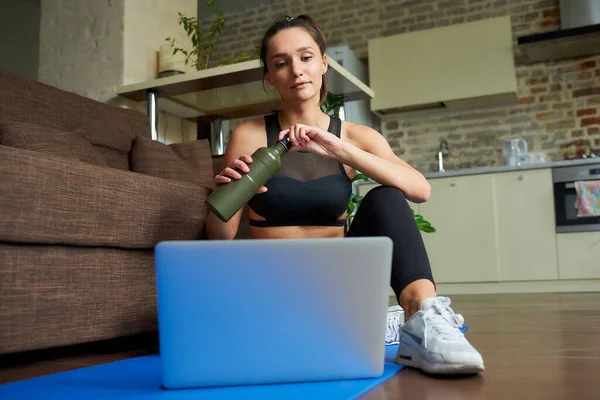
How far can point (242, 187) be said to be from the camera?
1169 millimetres

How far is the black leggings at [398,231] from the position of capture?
1.22m

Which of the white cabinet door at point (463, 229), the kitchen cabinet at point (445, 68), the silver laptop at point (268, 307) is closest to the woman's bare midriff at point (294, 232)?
the silver laptop at point (268, 307)

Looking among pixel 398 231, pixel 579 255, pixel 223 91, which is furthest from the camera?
pixel 579 255

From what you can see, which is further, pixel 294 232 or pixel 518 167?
pixel 518 167

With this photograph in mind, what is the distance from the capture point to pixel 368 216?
1.33 meters

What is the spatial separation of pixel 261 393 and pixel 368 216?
53 cm

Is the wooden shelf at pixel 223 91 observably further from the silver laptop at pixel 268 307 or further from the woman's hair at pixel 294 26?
the silver laptop at pixel 268 307

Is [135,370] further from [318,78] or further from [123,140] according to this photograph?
[123,140]

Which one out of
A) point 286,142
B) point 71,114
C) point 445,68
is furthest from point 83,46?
point 445,68

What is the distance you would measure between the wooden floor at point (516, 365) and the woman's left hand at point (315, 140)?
0.50m

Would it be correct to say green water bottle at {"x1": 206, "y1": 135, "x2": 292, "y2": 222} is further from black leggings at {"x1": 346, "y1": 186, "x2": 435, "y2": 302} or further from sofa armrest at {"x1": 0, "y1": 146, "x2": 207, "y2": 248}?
sofa armrest at {"x1": 0, "y1": 146, "x2": 207, "y2": 248}

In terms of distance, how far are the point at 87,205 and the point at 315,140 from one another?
628mm

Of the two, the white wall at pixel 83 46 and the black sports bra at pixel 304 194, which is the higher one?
the white wall at pixel 83 46

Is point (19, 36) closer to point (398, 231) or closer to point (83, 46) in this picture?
point (83, 46)
